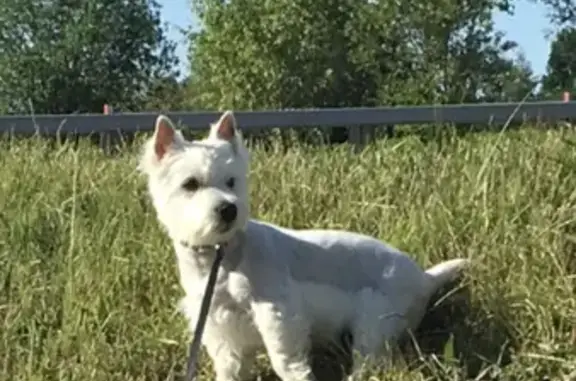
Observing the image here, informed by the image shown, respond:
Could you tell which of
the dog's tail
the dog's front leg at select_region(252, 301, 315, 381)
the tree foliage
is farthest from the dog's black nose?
the tree foliage

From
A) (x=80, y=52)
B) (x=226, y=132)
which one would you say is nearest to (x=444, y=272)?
(x=226, y=132)

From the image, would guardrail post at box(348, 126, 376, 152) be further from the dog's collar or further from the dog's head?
the dog's collar

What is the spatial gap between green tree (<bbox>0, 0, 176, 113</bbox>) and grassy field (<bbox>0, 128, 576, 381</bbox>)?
3574 cm

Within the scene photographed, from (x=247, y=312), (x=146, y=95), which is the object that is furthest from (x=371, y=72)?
(x=247, y=312)

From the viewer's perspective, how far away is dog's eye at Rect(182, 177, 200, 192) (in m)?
5.74

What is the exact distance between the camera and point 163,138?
5.91 meters

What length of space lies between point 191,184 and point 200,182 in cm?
5

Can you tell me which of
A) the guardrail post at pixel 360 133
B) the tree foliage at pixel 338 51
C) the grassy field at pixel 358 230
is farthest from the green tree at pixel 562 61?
the grassy field at pixel 358 230

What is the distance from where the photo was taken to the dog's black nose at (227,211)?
5.57 metres

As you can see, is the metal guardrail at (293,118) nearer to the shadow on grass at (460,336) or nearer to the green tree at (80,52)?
the shadow on grass at (460,336)

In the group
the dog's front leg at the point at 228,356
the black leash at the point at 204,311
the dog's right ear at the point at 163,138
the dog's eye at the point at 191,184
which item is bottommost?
the dog's front leg at the point at 228,356

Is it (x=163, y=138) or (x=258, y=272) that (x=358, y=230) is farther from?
(x=163, y=138)

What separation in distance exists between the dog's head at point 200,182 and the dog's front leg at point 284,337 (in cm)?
34

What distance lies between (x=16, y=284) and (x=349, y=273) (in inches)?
75.0
